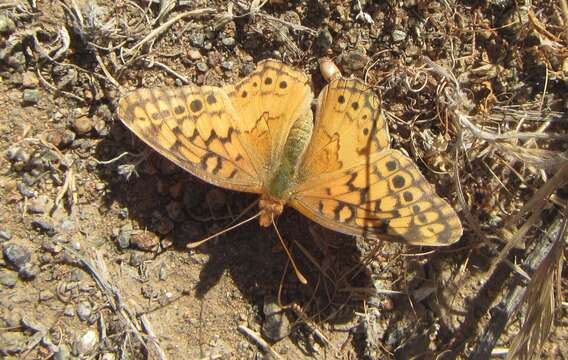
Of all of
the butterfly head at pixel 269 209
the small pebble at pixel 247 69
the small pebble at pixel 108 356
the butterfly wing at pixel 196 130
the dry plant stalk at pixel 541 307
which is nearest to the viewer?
the dry plant stalk at pixel 541 307

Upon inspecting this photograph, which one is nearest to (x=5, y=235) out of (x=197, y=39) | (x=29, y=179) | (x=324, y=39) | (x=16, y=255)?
(x=16, y=255)

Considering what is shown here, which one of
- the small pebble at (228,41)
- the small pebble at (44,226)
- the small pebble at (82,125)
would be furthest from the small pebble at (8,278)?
the small pebble at (228,41)

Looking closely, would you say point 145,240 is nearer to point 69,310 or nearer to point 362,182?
point 69,310

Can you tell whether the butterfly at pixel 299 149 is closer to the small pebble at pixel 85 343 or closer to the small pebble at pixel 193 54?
the small pebble at pixel 193 54

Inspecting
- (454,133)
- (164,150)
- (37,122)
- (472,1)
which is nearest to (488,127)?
(454,133)

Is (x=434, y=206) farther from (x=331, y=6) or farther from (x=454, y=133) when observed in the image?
(x=331, y=6)

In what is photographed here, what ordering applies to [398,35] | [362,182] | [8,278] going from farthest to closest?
[398,35], [8,278], [362,182]
